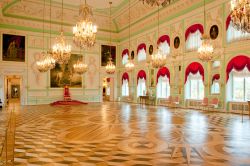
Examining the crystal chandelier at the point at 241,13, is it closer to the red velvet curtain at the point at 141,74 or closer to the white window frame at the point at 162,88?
the white window frame at the point at 162,88

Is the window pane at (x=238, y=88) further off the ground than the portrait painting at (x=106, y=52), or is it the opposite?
the portrait painting at (x=106, y=52)

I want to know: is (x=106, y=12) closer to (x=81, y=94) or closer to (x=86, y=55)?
(x=86, y=55)

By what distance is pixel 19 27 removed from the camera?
1748 centimetres

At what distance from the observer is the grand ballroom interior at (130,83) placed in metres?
5.04

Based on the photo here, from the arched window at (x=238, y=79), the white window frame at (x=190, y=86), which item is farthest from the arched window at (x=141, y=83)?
the arched window at (x=238, y=79)

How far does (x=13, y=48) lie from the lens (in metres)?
17.1

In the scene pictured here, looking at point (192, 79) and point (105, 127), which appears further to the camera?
point (192, 79)

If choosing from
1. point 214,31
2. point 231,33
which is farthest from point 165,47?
point 231,33

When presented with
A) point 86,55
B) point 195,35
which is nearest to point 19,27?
point 86,55

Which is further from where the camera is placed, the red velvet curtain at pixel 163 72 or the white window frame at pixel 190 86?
the red velvet curtain at pixel 163 72

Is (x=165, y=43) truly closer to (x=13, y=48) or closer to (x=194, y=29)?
(x=194, y=29)

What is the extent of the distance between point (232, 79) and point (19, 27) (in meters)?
15.3

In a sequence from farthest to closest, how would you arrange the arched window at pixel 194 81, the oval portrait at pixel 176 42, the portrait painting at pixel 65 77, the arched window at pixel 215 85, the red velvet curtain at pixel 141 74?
the portrait painting at pixel 65 77 < the red velvet curtain at pixel 141 74 < the oval portrait at pixel 176 42 < the arched window at pixel 194 81 < the arched window at pixel 215 85

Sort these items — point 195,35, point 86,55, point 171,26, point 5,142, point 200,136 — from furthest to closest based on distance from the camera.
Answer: point 86,55 < point 171,26 < point 195,35 < point 200,136 < point 5,142
